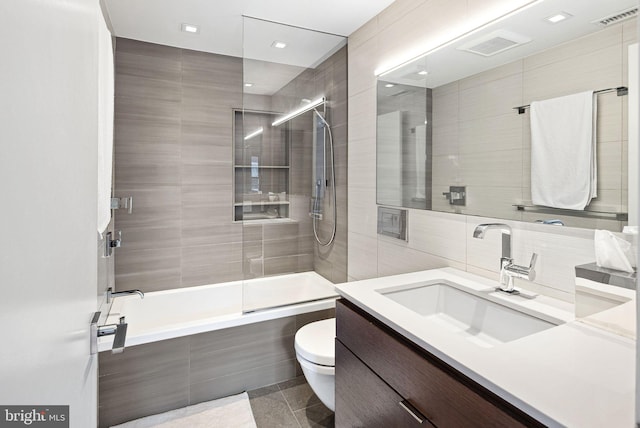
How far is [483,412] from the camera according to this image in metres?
0.83

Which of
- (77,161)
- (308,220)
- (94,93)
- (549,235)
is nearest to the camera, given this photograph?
(77,161)

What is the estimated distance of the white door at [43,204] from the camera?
0.31m

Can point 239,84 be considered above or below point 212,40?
below

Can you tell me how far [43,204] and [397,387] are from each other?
1120 mm

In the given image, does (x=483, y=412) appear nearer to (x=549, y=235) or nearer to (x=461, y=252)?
(x=549, y=235)

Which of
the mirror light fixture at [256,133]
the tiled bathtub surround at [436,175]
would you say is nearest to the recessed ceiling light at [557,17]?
the tiled bathtub surround at [436,175]

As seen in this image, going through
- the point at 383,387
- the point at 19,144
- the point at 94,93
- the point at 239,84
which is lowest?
the point at 383,387

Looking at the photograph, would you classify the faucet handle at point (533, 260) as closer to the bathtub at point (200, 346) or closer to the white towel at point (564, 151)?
the white towel at point (564, 151)

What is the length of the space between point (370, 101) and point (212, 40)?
1.32m

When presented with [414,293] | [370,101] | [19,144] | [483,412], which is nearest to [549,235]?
[414,293]

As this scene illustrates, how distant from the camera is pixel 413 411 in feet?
3.46

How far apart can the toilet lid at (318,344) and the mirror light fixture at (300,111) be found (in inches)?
55.3

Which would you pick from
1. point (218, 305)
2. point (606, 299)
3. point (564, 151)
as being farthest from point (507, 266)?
Answer: point (218, 305)

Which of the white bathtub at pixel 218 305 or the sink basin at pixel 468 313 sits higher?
the sink basin at pixel 468 313
